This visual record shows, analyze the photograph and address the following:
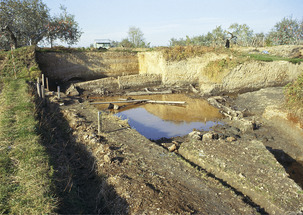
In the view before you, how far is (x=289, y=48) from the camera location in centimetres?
2316

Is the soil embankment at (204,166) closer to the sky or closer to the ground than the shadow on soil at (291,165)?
closer to the sky

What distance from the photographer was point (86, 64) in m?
21.3

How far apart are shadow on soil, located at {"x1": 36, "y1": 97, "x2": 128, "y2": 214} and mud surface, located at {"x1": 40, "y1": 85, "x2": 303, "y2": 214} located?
29mm

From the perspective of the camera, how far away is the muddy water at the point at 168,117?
35.1 feet

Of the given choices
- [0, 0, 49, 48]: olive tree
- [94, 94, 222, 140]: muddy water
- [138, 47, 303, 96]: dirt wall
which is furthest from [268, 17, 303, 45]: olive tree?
[0, 0, 49, 48]: olive tree

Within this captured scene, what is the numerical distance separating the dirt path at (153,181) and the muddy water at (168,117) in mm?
3308

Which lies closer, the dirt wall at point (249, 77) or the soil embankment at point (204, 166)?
the soil embankment at point (204, 166)

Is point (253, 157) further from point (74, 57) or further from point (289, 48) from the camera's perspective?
point (289, 48)

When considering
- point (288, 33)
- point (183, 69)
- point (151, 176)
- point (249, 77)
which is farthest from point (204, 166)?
point (288, 33)

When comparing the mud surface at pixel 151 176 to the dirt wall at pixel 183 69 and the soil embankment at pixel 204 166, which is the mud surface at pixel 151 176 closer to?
the soil embankment at pixel 204 166

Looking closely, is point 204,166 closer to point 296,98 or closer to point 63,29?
point 296,98

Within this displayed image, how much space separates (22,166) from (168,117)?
30.3ft

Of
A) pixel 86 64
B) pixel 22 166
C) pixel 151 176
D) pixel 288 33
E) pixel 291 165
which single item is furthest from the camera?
pixel 288 33

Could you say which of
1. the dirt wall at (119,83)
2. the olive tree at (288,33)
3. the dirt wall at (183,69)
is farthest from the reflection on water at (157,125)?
the olive tree at (288,33)
